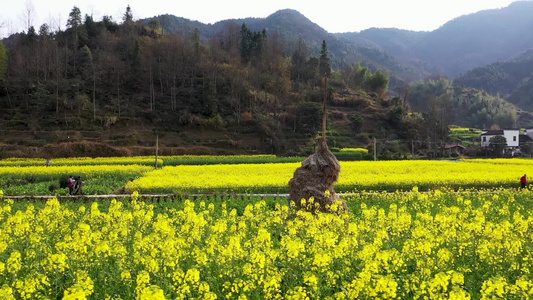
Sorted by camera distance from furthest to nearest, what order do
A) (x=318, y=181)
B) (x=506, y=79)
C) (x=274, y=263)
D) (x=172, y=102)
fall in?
(x=506, y=79)
(x=172, y=102)
(x=318, y=181)
(x=274, y=263)

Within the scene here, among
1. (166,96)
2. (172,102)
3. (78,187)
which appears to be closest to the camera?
(78,187)

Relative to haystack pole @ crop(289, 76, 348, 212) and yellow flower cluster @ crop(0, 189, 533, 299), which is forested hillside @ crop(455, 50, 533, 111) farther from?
yellow flower cluster @ crop(0, 189, 533, 299)

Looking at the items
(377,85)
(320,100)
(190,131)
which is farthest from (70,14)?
(377,85)

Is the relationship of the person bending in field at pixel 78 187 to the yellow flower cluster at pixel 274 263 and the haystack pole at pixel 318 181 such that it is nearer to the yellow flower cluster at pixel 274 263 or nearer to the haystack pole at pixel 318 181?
the yellow flower cluster at pixel 274 263

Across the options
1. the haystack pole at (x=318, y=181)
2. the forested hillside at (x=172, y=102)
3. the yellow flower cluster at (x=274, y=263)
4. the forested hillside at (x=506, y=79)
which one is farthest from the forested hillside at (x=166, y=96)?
the forested hillside at (x=506, y=79)

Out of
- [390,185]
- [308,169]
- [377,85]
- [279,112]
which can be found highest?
[377,85]

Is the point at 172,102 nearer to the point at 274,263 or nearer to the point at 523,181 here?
the point at 523,181

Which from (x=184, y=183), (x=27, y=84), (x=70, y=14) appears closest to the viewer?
(x=184, y=183)

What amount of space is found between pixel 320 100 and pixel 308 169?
61.1 metres

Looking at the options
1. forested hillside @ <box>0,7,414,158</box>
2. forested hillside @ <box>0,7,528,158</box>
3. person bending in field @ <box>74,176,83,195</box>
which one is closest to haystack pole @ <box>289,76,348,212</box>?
person bending in field @ <box>74,176,83,195</box>

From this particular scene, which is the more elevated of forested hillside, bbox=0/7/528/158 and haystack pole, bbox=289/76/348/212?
forested hillside, bbox=0/7/528/158

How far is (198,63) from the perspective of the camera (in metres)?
72.2

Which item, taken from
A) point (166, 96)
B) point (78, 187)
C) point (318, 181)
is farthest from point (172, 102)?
point (318, 181)

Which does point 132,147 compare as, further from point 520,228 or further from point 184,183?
point 520,228
